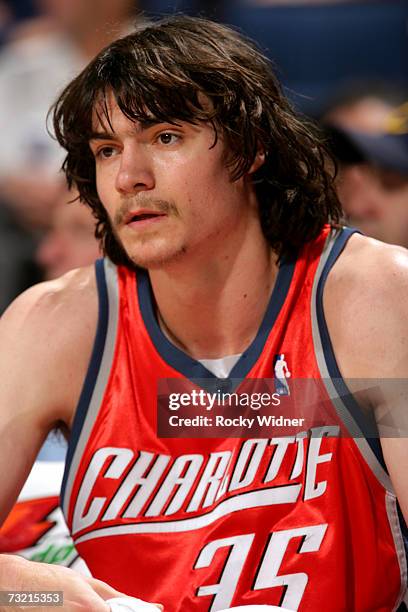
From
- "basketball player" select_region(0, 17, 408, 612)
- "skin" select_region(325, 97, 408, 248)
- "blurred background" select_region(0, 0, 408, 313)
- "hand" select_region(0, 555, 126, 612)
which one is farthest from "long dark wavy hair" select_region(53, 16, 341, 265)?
"blurred background" select_region(0, 0, 408, 313)

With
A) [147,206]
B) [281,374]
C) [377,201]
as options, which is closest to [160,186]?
[147,206]

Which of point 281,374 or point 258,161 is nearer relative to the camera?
point 281,374

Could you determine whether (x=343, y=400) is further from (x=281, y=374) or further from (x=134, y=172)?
(x=134, y=172)

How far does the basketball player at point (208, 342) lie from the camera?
1.62 meters

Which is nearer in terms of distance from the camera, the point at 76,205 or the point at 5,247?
the point at 76,205

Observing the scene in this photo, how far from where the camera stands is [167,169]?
1683mm

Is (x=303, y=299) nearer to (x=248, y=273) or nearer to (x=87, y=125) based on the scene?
(x=248, y=273)

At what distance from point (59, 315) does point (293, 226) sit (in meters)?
0.46

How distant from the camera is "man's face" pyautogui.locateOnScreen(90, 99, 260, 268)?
1.67 m

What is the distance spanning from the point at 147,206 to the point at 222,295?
252 mm

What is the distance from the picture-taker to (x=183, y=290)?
1815 mm

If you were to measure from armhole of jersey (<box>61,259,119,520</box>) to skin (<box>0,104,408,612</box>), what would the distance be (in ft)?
0.06

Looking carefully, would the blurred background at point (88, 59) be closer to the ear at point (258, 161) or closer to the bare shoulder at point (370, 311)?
the ear at point (258, 161)

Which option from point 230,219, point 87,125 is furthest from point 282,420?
point 87,125
